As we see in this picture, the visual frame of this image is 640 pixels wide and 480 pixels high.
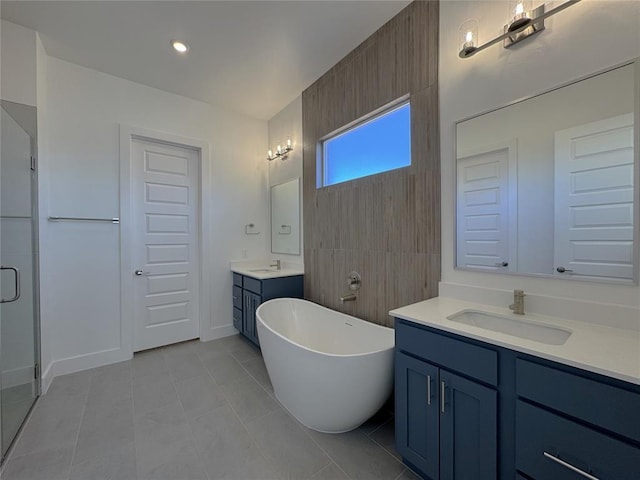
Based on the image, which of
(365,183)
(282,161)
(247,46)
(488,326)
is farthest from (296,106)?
(488,326)

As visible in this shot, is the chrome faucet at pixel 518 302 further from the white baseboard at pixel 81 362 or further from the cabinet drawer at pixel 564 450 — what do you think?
the white baseboard at pixel 81 362

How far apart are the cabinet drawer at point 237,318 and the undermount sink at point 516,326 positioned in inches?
99.4

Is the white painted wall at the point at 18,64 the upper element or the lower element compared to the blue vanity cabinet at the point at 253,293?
upper

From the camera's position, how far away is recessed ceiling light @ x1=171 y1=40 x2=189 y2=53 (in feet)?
7.31

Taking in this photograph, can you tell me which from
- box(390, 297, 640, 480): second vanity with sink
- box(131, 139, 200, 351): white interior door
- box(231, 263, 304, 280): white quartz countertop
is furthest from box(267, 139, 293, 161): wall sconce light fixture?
box(390, 297, 640, 480): second vanity with sink

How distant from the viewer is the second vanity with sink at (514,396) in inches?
32.4

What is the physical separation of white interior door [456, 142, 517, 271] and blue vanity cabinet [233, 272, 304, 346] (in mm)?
1784

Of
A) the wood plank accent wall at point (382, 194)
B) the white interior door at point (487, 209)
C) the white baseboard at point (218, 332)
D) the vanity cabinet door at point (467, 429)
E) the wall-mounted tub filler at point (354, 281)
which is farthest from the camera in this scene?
the white baseboard at point (218, 332)

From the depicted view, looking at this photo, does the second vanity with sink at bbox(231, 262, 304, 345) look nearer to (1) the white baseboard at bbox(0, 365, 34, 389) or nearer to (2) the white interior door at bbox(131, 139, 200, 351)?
(2) the white interior door at bbox(131, 139, 200, 351)

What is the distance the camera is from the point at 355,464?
1.48m

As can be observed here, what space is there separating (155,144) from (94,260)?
1.39 meters

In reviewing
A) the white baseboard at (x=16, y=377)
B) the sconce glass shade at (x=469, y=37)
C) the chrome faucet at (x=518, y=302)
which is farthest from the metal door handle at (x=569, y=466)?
the white baseboard at (x=16, y=377)

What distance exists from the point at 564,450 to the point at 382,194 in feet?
5.52

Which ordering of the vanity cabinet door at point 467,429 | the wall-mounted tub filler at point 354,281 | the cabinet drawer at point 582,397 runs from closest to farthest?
1. the cabinet drawer at point 582,397
2. the vanity cabinet door at point 467,429
3. the wall-mounted tub filler at point 354,281
